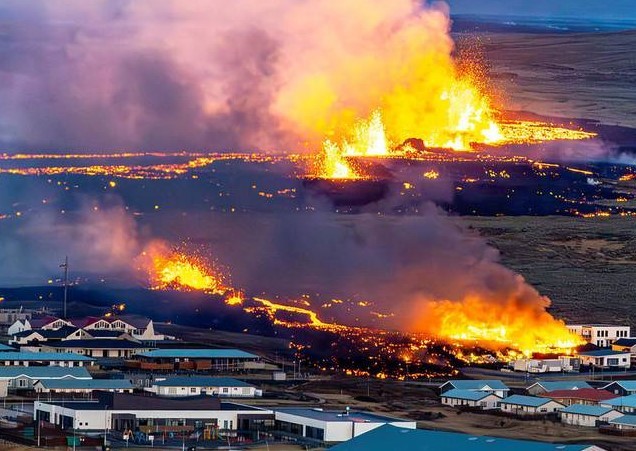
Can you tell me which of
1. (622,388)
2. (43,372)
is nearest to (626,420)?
(622,388)

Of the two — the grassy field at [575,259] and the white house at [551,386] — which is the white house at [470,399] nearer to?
the white house at [551,386]

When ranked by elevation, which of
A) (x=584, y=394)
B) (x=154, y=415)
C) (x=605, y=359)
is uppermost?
(x=605, y=359)

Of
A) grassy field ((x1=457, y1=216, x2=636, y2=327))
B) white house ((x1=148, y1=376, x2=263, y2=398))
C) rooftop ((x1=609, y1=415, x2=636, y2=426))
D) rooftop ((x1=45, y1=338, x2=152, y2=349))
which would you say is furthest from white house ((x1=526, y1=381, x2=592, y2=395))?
grassy field ((x1=457, y1=216, x2=636, y2=327))

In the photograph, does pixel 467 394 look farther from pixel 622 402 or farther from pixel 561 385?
pixel 622 402

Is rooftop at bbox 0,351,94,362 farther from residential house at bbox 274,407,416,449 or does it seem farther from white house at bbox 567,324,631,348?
white house at bbox 567,324,631,348

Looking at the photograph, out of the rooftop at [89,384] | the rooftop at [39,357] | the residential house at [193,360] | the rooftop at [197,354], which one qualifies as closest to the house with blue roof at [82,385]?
the rooftop at [89,384]

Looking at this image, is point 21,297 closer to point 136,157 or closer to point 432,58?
point 136,157
